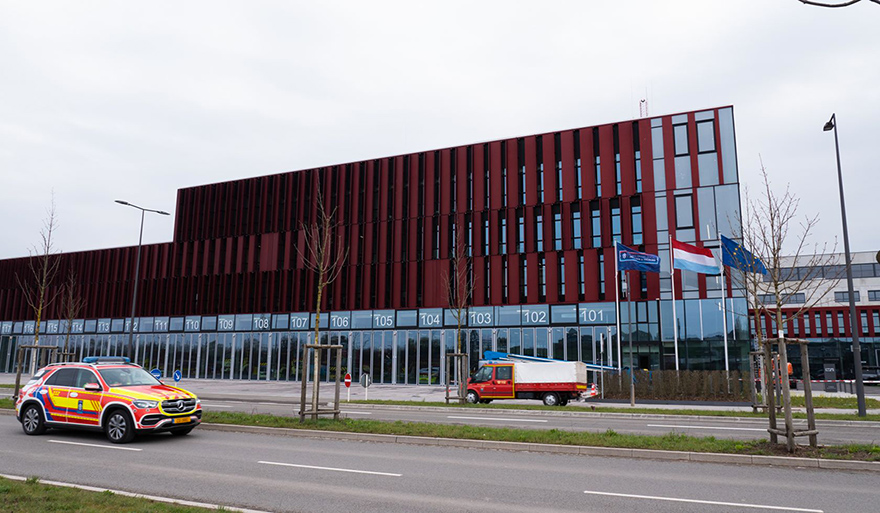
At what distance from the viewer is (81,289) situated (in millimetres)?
61156

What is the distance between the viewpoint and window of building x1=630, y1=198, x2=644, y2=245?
39847mm

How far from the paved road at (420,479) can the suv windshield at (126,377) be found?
134 centimetres

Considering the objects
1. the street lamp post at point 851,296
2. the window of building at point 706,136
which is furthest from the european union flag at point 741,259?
the window of building at point 706,136

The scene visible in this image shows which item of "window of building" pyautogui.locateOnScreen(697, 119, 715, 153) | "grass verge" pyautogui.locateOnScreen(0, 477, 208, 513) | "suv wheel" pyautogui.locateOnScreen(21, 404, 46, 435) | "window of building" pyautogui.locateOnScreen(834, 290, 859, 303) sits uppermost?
"window of building" pyautogui.locateOnScreen(697, 119, 715, 153)

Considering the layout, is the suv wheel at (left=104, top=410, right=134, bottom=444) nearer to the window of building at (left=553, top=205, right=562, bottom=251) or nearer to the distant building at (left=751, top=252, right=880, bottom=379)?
the window of building at (left=553, top=205, right=562, bottom=251)

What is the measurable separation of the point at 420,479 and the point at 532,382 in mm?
18083

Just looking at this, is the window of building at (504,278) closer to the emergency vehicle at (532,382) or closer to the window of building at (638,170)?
the window of building at (638,170)

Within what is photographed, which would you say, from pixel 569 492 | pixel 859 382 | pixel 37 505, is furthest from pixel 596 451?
pixel 859 382

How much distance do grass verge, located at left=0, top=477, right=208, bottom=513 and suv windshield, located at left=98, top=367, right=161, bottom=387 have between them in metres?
5.73

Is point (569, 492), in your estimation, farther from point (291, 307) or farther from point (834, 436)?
point (291, 307)

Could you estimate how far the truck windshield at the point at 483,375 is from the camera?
28.0 m

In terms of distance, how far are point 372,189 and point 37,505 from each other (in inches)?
1713

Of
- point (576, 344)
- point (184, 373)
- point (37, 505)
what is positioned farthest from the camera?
point (184, 373)

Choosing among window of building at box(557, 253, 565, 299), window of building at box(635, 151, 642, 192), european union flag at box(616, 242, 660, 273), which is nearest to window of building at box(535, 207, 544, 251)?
window of building at box(557, 253, 565, 299)
